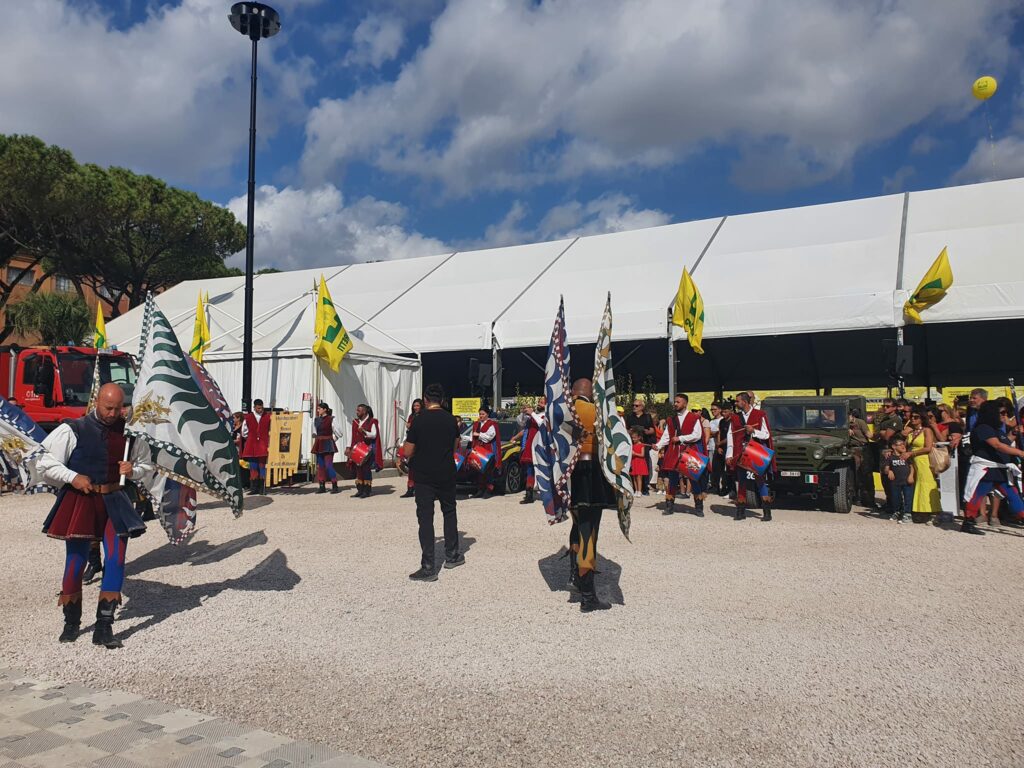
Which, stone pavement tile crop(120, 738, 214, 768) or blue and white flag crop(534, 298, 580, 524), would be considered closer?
stone pavement tile crop(120, 738, 214, 768)

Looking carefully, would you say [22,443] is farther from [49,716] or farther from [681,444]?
[681,444]

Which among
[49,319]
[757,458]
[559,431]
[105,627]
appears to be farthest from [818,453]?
[49,319]

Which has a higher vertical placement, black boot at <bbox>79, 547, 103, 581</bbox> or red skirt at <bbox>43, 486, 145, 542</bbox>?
red skirt at <bbox>43, 486, 145, 542</bbox>

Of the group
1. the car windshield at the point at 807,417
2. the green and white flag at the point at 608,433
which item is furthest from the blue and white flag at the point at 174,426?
the car windshield at the point at 807,417

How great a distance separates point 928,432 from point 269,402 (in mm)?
13282

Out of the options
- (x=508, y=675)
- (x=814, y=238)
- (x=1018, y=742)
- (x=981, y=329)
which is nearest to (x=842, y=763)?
(x=1018, y=742)

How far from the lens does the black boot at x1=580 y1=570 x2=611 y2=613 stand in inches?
229

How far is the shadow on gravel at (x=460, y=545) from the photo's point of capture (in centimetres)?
794

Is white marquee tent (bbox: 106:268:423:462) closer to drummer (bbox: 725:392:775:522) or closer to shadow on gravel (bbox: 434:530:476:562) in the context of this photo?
shadow on gravel (bbox: 434:530:476:562)

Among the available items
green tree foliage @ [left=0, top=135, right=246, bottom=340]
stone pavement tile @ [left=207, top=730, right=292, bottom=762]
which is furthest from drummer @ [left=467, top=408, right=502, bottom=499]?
green tree foliage @ [left=0, top=135, right=246, bottom=340]

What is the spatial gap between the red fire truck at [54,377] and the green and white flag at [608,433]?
39.1 feet

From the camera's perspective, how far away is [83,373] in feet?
49.6

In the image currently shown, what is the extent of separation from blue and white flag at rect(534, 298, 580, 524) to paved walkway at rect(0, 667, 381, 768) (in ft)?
9.60

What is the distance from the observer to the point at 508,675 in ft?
14.5
